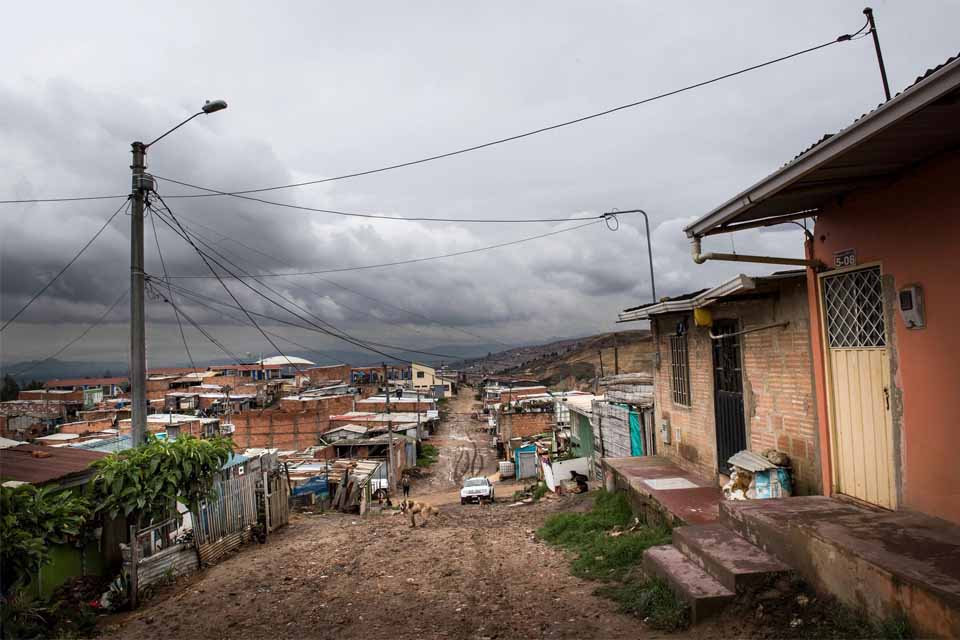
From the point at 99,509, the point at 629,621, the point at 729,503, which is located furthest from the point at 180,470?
the point at 729,503

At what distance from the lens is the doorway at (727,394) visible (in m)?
8.95

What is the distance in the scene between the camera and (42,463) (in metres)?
9.93

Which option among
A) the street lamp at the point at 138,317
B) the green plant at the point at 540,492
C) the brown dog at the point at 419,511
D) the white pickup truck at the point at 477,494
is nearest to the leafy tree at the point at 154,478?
the street lamp at the point at 138,317

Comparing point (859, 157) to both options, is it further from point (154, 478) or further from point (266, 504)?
point (266, 504)

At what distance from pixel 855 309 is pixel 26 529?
9.19 m

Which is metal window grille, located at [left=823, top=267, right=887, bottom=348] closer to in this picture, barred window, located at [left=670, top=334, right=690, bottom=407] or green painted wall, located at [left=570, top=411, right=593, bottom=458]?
barred window, located at [left=670, top=334, right=690, bottom=407]

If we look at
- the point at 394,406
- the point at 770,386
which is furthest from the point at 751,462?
the point at 394,406

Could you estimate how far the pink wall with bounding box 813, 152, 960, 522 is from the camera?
4586 millimetres

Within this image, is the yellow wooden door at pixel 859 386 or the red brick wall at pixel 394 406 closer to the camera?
the yellow wooden door at pixel 859 386

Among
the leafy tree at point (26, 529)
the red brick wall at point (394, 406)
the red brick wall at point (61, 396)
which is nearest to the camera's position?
the leafy tree at point (26, 529)

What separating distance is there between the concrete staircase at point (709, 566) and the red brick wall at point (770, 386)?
5.95ft

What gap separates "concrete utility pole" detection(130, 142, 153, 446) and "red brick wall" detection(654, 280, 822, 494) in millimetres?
9546

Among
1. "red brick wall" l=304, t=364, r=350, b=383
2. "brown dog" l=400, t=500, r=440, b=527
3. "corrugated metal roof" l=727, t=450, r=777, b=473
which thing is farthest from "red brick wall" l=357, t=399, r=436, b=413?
"corrugated metal roof" l=727, t=450, r=777, b=473

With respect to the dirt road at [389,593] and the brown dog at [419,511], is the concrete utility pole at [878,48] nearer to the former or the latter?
the dirt road at [389,593]
